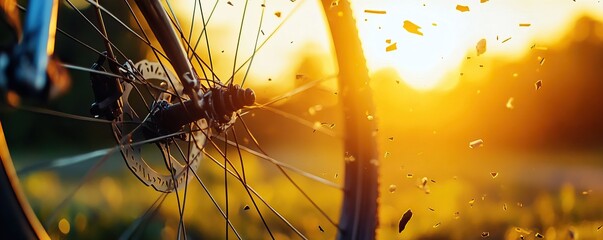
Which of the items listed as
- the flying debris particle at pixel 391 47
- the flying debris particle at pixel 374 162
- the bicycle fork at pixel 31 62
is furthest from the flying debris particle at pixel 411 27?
the bicycle fork at pixel 31 62

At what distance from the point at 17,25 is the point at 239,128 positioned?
618cm

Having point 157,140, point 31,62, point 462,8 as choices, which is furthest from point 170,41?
point 462,8

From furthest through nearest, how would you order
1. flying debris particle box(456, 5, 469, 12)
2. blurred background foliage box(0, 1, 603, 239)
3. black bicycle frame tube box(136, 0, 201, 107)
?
1. blurred background foliage box(0, 1, 603, 239)
2. flying debris particle box(456, 5, 469, 12)
3. black bicycle frame tube box(136, 0, 201, 107)

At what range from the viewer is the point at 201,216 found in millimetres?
4117

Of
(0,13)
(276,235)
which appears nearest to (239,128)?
(276,235)

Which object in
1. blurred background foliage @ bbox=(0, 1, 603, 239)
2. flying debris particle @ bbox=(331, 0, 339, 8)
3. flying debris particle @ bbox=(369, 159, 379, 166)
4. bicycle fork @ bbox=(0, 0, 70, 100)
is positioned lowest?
blurred background foliage @ bbox=(0, 1, 603, 239)

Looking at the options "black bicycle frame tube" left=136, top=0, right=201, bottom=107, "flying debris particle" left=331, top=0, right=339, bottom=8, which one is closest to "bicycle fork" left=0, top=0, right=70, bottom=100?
"black bicycle frame tube" left=136, top=0, right=201, bottom=107

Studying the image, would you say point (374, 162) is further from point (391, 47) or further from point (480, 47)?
point (480, 47)

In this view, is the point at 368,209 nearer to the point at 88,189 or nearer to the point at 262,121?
the point at 88,189

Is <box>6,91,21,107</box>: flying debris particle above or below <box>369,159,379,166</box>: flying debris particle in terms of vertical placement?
above

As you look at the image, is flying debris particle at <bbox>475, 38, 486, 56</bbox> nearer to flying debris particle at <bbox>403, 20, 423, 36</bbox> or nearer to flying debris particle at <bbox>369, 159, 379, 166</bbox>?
flying debris particle at <bbox>403, 20, 423, 36</bbox>

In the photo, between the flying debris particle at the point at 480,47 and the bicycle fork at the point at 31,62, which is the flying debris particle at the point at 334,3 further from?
the bicycle fork at the point at 31,62

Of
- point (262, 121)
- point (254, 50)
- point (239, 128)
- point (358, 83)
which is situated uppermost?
point (254, 50)

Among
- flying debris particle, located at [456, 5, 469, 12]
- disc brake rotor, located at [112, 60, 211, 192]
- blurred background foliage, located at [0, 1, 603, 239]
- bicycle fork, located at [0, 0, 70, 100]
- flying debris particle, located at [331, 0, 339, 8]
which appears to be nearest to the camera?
bicycle fork, located at [0, 0, 70, 100]
